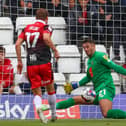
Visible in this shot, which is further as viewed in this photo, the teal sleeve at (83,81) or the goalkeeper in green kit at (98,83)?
the teal sleeve at (83,81)

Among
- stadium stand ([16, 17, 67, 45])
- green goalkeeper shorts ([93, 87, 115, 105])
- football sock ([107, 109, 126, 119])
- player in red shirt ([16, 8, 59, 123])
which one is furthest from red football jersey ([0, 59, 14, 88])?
football sock ([107, 109, 126, 119])

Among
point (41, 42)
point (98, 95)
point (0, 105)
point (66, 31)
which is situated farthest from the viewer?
point (66, 31)

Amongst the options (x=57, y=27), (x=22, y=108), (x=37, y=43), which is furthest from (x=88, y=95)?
(x=57, y=27)

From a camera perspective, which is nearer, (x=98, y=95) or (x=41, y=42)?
(x=41, y=42)

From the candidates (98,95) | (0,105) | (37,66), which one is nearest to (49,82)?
(37,66)

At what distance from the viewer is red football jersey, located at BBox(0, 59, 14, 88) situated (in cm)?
1426

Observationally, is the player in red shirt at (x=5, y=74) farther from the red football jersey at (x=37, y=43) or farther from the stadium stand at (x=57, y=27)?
the red football jersey at (x=37, y=43)

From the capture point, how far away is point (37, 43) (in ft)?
36.4

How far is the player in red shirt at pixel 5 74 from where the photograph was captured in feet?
46.7

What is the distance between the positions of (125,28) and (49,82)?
5.12 meters

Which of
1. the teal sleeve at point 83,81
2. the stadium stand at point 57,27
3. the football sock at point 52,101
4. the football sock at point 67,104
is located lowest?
the football sock at point 67,104

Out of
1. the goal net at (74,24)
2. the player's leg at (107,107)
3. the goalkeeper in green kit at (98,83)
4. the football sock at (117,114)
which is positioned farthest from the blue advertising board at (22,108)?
the football sock at (117,114)

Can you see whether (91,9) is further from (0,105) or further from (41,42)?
(41,42)

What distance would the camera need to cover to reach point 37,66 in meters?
11.1
